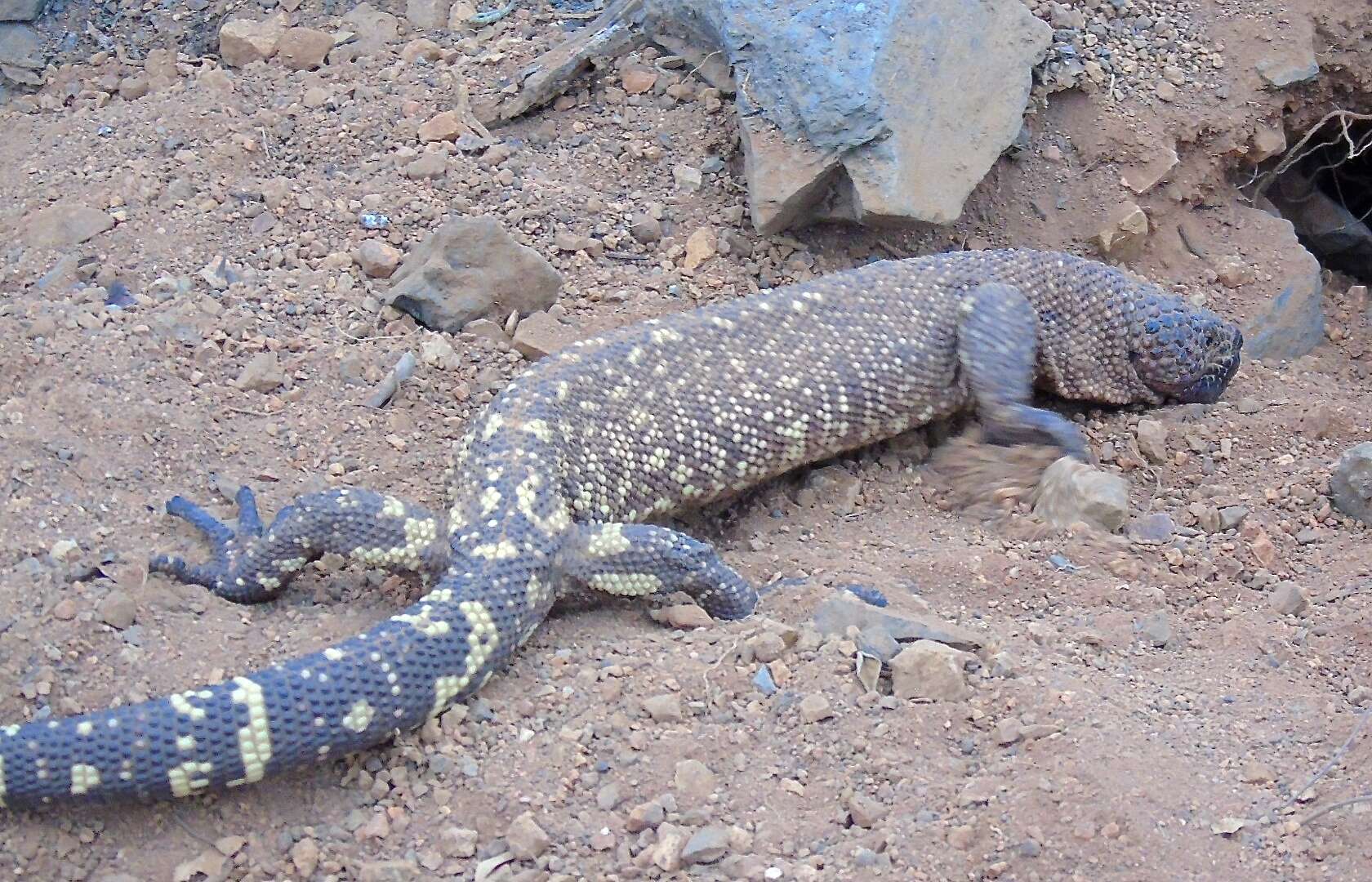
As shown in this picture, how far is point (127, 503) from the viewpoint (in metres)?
5.02

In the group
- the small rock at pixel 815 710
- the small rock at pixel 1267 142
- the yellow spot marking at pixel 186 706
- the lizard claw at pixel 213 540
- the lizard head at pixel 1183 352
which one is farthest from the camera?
the small rock at pixel 1267 142

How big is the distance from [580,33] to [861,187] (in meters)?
2.13

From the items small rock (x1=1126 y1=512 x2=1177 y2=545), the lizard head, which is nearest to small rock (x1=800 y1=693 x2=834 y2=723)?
small rock (x1=1126 y1=512 x2=1177 y2=545)

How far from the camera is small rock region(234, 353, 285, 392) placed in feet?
18.7

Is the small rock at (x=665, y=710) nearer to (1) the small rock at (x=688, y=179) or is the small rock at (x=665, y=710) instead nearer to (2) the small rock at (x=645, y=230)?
(2) the small rock at (x=645, y=230)

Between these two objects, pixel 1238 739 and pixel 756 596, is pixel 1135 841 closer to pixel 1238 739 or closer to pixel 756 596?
pixel 1238 739

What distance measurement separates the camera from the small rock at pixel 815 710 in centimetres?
412

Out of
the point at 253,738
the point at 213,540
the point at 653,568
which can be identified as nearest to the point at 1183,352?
the point at 653,568

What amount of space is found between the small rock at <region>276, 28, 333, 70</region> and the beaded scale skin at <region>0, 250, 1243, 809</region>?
10.3 ft

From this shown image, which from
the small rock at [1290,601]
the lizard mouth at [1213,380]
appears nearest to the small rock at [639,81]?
the lizard mouth at [1213,380]

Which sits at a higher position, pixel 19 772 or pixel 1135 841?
pixel 1135 841

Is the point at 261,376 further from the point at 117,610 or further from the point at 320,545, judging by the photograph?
the point at 117,610

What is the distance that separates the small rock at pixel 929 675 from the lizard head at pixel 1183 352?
2640 millimetres


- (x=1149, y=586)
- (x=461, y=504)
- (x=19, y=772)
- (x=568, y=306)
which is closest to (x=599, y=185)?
(x=568, y=306)
